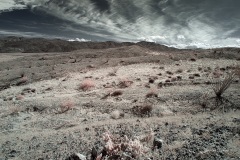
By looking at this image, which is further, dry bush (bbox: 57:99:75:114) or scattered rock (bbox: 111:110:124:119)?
dry bush (bbox: 57:99:75:114)

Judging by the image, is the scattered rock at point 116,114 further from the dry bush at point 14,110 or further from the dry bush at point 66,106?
the dry bush at point 14,110

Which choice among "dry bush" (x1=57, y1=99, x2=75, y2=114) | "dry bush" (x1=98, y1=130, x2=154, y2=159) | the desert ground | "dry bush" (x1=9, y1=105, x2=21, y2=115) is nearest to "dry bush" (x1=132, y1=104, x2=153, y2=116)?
the desert ground

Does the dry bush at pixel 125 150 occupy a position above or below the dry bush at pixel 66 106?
above

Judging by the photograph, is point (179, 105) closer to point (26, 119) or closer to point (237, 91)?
point (237, 91)

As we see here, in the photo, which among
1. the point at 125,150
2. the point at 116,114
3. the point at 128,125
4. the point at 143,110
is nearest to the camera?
the point at 125,150

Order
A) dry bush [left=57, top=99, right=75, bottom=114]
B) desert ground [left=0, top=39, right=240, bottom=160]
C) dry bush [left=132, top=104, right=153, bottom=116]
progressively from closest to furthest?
1. desert ground [left=0, top=39, right=240, bottom=160]
2. dry bush [left=132, top=104, right=153, bottom=116]
3. dry bush [left=57, top=99, right=75, bottom=114]

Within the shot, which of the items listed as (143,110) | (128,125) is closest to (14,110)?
(128,125)

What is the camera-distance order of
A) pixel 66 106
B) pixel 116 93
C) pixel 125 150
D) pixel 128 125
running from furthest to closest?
pixel 116 93 < pixel 66 106 < pixel 128 125 < pixel 125 150

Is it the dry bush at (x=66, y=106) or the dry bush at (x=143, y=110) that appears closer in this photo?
the dry bush at (x=143, y=110)

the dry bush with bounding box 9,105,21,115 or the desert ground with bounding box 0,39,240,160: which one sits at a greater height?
the desert ground with bounding box 0,39,240,160

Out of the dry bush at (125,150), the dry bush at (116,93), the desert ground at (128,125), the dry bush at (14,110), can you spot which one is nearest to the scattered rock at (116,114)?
the desert ground at (128,125)

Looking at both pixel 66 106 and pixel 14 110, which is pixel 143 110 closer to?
pixel 66 106

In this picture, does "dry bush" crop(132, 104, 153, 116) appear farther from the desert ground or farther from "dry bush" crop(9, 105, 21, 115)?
"dry bush" crop(9, 105, 21, 115)

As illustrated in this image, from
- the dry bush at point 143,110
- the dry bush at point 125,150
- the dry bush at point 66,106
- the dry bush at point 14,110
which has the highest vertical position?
the dry bush at point 143,110
